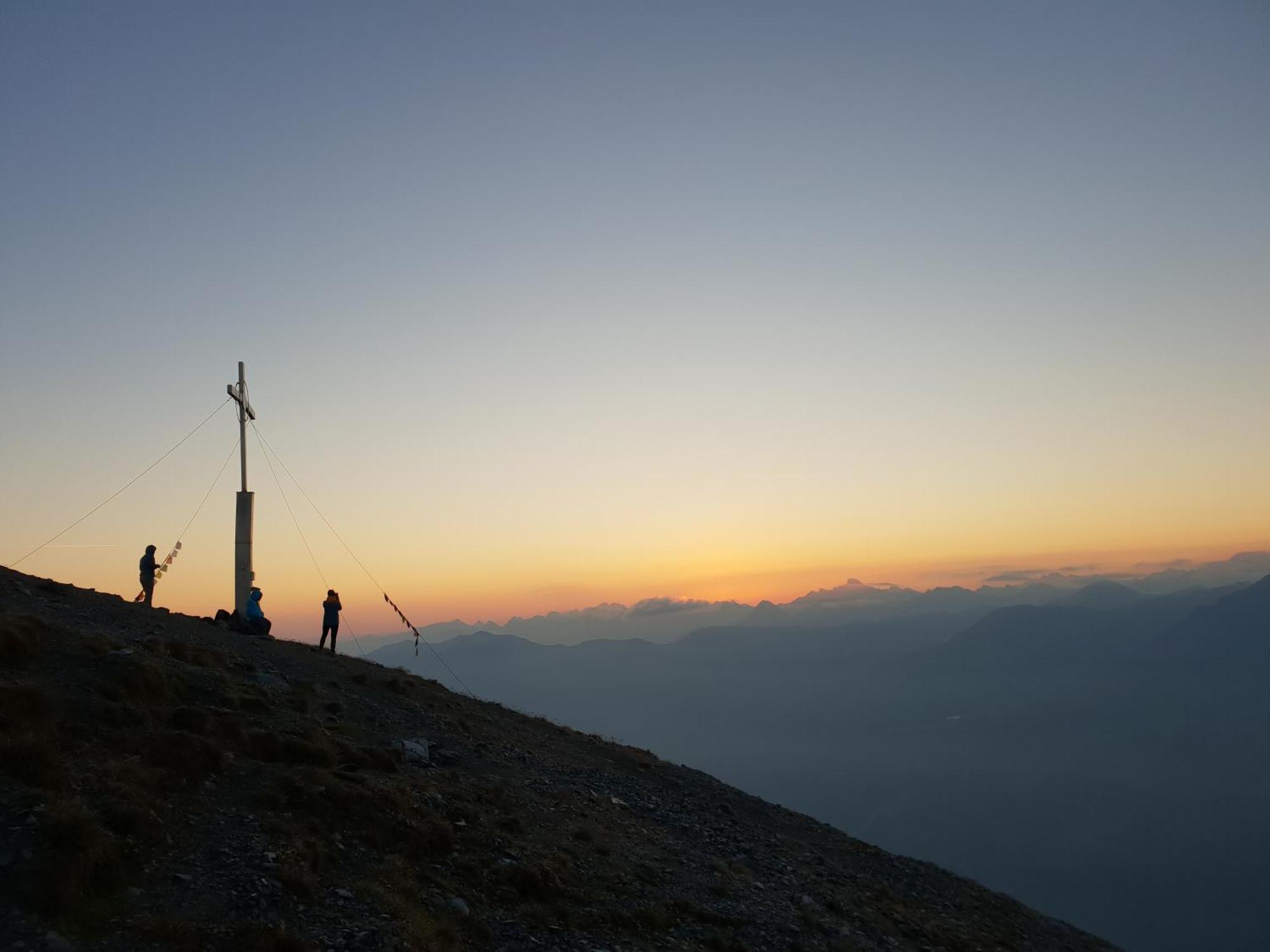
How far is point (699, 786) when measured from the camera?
3186 centimetres

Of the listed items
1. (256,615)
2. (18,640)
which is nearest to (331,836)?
(18,640)

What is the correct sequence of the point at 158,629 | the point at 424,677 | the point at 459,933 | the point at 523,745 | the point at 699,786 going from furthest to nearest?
the point at 424,677
the point at 699,786
the point at 523,745
the point at 158,629
the point at 459,933

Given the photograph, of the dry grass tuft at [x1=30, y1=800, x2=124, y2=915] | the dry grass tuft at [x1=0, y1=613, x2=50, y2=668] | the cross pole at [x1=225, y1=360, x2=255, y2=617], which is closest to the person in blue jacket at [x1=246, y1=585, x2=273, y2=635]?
the cross pole at [x1=225, y1=360, x2=255, y2=617]

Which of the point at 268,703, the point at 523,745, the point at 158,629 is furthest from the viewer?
the point at 523,745

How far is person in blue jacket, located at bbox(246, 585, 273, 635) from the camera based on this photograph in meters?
31.7

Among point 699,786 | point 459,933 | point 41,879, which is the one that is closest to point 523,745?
point 699,786

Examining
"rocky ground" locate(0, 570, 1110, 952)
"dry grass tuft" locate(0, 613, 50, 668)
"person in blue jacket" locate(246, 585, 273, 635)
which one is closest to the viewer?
"rocky ground" locate(0, 570, 1110, 952)

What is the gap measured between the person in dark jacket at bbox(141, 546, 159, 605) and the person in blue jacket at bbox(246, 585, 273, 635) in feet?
12.5

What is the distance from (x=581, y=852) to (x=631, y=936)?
340 cm

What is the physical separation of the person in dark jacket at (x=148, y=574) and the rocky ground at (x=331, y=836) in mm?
4446

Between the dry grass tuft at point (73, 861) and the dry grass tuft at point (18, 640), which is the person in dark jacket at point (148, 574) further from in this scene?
the dry grass tuft at point (73, 861)

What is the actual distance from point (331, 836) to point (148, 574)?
22.9 metres

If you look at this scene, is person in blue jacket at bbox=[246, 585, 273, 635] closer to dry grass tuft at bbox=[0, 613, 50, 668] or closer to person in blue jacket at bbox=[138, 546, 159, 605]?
person in blue jacket at bbox=[138, 546, 159, 605]

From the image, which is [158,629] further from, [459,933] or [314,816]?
[459,933]
